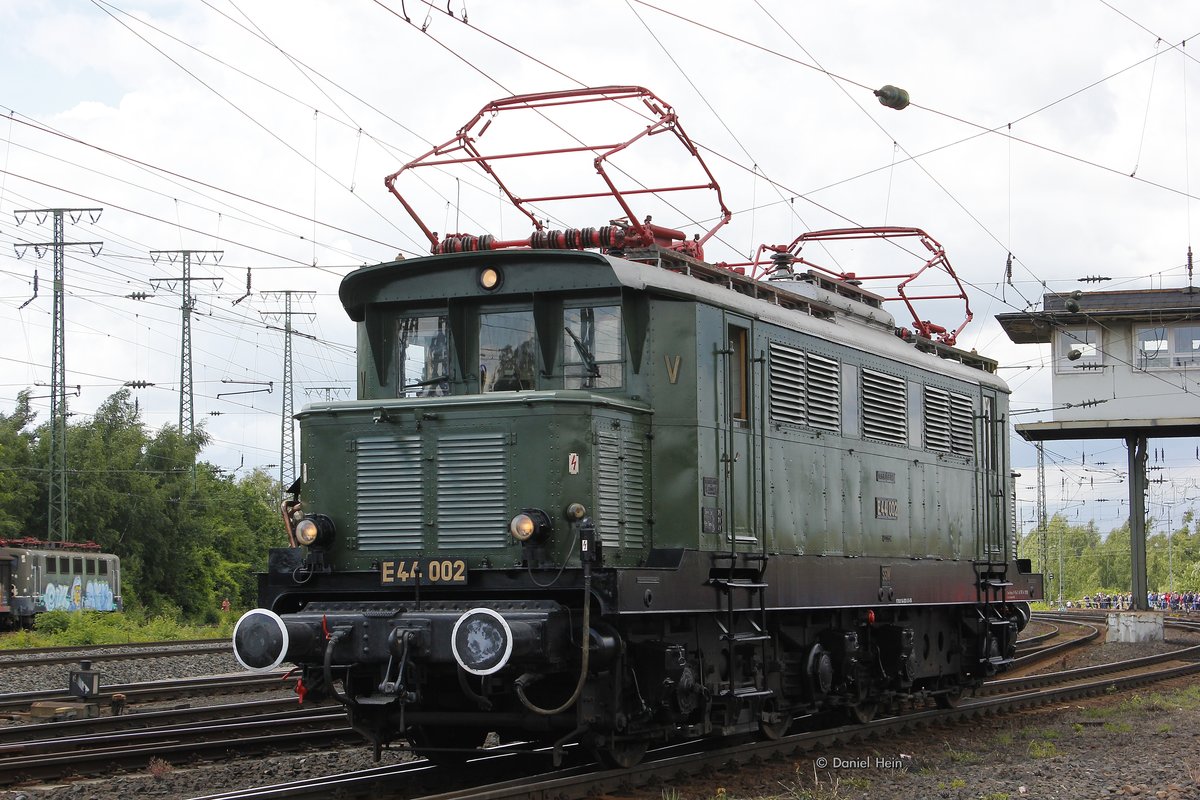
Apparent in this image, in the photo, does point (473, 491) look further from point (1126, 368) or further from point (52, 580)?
point (52, 580)

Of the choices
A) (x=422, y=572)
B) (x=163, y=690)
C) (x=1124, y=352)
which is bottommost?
(x=163, y=690)

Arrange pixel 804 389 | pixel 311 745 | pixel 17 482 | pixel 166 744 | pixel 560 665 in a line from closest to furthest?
pixel 560 665, pixel 166 744, pixel 804 389, pixel 311 745, pixel 17 482

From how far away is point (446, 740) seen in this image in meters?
11.5

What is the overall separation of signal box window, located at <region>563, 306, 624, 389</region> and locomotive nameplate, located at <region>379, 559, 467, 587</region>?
1.74 meters

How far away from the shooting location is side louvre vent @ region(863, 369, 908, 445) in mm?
14117

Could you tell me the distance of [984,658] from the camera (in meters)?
16.4

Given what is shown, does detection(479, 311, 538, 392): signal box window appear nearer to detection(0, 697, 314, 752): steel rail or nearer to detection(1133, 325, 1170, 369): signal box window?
detection(0, 697, 314, 752): steel rail

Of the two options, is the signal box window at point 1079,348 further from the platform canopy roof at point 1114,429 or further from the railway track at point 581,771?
the railway track at point 581,771

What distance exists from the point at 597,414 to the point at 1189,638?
26423 millimetres

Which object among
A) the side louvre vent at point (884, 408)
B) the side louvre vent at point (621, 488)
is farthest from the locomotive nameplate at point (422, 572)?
the side louvre vent at point (884, 408)

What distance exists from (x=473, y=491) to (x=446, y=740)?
99.4 inches

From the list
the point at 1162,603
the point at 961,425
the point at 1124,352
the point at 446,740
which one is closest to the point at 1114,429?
the point at 1124,352

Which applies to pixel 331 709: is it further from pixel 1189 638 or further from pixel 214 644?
pixel 1189 638
